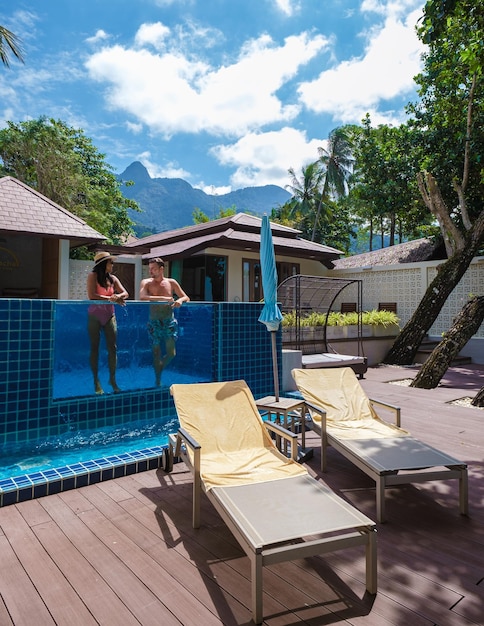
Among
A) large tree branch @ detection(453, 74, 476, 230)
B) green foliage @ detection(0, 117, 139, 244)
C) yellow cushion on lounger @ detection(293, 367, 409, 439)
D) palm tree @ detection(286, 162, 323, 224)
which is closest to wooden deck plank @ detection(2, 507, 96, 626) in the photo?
yellow cushion on lounger @ detection(293, 367, 409, 439)

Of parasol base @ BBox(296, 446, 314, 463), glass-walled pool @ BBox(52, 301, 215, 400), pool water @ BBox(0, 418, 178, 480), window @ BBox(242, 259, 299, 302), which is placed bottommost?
pool water @ BBox(0, 418, 178, 480)

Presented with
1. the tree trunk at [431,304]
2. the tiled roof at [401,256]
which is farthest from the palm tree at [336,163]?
the tree trunk at [431,304]

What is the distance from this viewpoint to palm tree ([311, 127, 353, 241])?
33.0 m

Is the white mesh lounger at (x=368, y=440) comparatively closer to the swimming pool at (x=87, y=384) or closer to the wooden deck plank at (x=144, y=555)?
the wooden deck plank at (x=144, y=555)

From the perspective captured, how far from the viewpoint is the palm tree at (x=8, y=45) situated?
42.9 ft

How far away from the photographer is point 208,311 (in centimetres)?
604

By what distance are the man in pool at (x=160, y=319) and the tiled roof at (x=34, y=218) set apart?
5.46 metres

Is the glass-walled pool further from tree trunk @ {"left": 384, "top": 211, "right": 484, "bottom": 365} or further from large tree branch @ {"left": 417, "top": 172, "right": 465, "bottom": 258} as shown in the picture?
Answer: large tree branch @ {"left": 417, "top": 172, "right": 465, "bottom": 258}

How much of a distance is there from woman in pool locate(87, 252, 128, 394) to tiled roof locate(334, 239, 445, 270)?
12.0m

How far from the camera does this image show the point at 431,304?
11391mm

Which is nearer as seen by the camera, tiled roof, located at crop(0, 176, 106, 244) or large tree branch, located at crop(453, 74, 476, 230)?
tiled roof, located at crop(0, 176, 106, 244)

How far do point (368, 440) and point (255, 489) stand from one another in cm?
137

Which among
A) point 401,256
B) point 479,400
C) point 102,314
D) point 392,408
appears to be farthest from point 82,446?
point 401,256

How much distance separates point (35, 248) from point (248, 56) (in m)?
9.02
